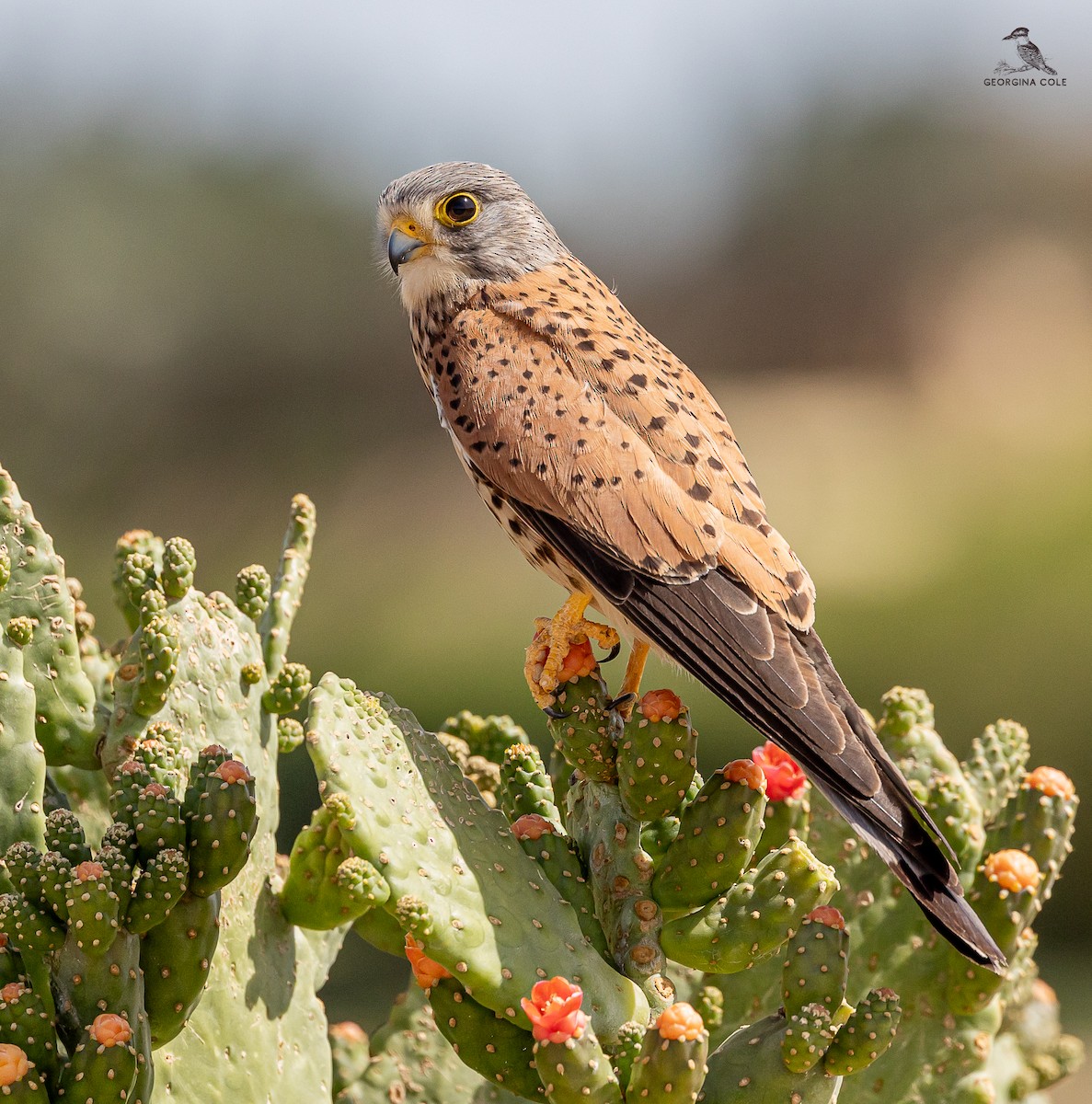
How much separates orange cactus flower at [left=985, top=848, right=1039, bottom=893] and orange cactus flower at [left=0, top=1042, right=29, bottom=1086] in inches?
61.6

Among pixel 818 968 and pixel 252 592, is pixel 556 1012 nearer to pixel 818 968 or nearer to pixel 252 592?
pixel 818 968

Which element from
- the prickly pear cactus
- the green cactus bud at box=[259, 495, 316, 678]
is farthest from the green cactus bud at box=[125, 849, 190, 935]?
the green cactus bud at box=[259, 495, 316, 678]

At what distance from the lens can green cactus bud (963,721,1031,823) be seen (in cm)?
263

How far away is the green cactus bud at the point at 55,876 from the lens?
158 centimetres

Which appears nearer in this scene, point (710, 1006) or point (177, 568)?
point (177, 568)

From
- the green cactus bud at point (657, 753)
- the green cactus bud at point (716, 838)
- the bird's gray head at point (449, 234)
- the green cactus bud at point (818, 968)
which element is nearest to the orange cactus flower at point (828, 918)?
the green cactus bud at point (818, 968)

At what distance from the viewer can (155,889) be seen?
1.62 m

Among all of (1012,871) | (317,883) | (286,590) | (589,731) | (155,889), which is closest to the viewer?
(155,889)

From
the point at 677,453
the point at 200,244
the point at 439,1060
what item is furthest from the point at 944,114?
the point at 439,1060

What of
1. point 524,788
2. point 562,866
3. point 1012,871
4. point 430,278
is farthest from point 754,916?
point 430,278

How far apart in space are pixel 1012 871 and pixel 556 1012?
1000 mm

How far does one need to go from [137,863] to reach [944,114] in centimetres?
966

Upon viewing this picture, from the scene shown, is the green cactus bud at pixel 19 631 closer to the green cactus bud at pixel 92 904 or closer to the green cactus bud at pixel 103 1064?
the green cactus bud at pixel 92 904

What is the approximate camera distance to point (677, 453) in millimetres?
2309
